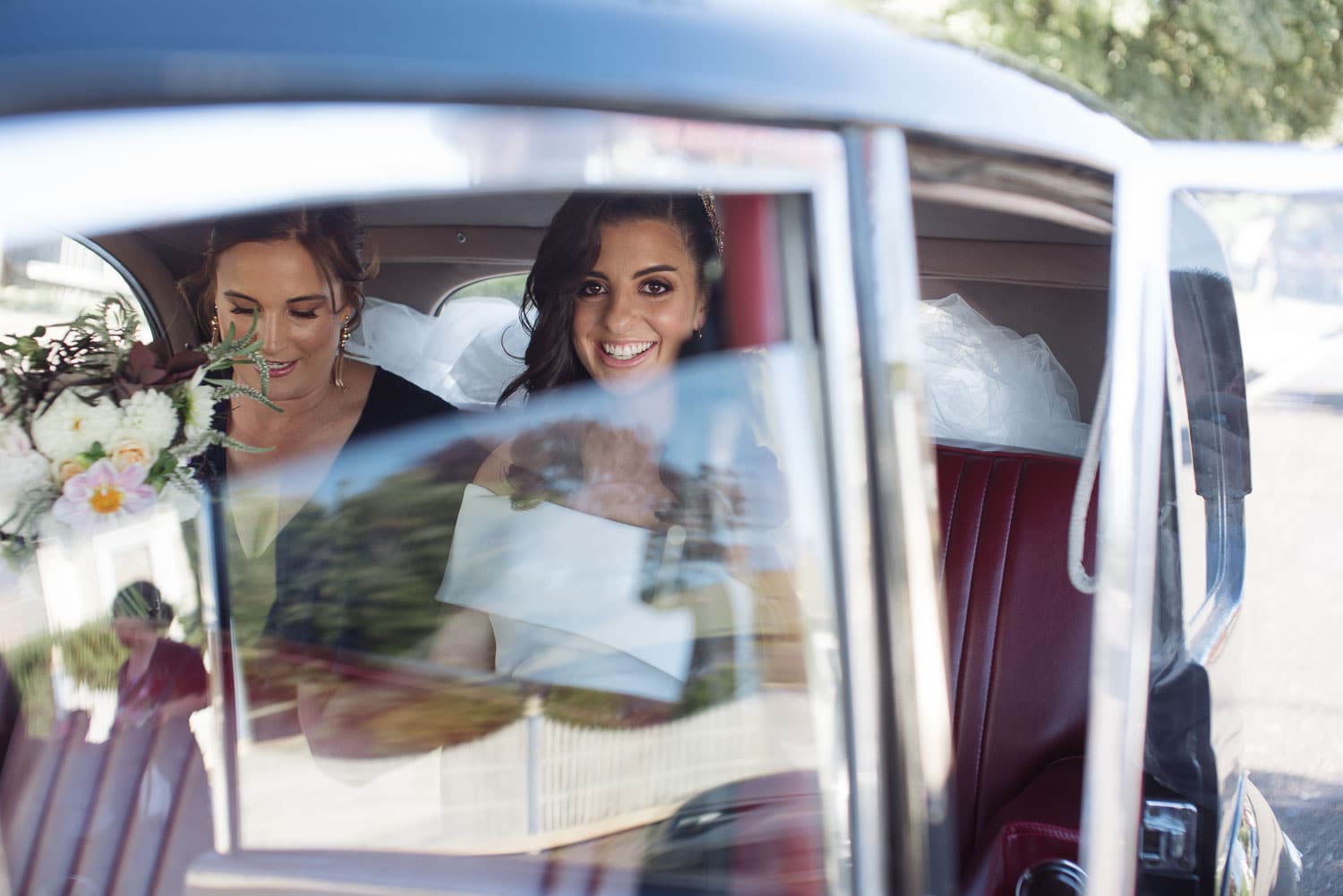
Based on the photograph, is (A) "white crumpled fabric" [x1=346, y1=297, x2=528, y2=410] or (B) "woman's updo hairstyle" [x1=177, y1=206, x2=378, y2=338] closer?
(B) "woman's updo hairstyle" [x1=177, y1=206, x2=378, y2=338]

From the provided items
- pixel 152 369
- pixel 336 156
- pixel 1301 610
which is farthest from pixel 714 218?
pixel 1301 610

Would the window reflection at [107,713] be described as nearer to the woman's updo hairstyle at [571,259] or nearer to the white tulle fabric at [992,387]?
the woman's updo hairstyle at [571,259]

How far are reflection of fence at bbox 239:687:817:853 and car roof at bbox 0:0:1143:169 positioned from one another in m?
0.50

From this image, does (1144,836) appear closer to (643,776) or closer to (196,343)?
(643,776)

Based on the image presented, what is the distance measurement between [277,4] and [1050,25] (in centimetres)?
990

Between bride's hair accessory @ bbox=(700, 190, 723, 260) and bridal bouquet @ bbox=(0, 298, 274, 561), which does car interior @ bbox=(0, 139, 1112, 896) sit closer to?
bride's hair accessory @ bbox=(700, 190, 723, 260)

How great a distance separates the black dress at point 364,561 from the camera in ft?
3.69

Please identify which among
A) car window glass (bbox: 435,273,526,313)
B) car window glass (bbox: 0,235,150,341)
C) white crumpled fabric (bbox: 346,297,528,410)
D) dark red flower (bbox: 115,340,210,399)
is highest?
car window glass (bbox: 435,273,526,313)

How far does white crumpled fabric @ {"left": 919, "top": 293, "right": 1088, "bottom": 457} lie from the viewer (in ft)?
7.42

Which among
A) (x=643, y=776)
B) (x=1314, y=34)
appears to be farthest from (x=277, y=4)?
(x=1314, y=34)

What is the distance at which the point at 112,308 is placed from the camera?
214cm

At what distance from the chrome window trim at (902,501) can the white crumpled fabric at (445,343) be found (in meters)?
1.97

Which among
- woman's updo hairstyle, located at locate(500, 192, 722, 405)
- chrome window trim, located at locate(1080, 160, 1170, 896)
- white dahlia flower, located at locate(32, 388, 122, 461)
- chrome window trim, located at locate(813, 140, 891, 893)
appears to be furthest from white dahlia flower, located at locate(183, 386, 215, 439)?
chrome window trim, located at locate(1080, 160, 1170, 896)

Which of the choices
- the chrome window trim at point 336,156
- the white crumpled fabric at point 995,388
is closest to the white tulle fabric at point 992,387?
the white crumpled fabric at point 995,388
